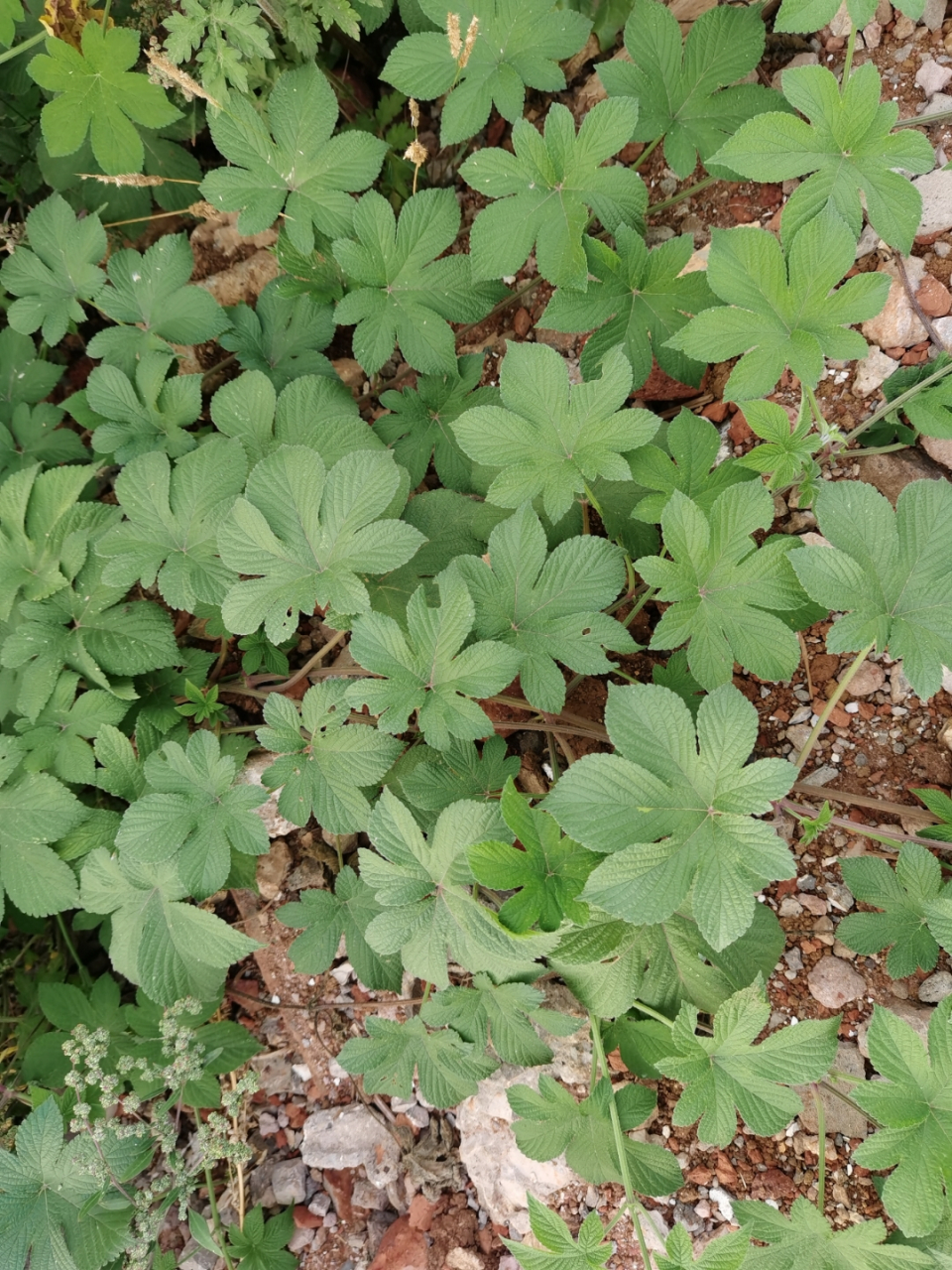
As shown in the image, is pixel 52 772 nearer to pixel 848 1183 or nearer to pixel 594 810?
pixel 594 810

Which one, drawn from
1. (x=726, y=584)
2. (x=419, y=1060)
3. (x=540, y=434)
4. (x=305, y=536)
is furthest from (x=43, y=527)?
(x=726, y=584)

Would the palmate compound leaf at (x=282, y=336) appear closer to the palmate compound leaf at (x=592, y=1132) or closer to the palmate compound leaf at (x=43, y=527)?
the palmate compound leaf at (x=43, y=527)

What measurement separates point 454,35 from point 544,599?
4.02ft

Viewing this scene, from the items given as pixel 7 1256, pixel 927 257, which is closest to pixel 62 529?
pixel 7 1256

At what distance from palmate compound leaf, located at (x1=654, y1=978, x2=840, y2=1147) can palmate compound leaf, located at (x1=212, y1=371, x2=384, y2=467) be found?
1.45 meters

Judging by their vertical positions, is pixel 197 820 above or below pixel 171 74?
below

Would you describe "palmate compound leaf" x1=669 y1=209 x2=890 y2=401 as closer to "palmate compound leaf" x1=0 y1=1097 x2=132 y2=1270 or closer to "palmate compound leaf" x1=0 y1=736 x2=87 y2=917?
"palmate compound leaf" x1=0 y1=736 x2=87 y2=917

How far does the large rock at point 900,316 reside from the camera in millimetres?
1913

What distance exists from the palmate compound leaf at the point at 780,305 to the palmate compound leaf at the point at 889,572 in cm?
27

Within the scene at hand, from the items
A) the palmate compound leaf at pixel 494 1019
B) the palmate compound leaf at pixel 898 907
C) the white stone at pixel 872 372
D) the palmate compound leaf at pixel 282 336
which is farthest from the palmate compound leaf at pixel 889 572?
the palmate compound leaf at pixel 282 336

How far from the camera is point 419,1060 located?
1911 millimetres

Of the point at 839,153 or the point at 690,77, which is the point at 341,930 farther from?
the point at 690,77

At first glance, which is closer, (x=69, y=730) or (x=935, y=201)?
(x=935, y=201)

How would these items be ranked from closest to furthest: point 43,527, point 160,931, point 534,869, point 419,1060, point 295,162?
point 534,869 < point 419,1060 < point 160,931 < point 295,162 < point 43,527
